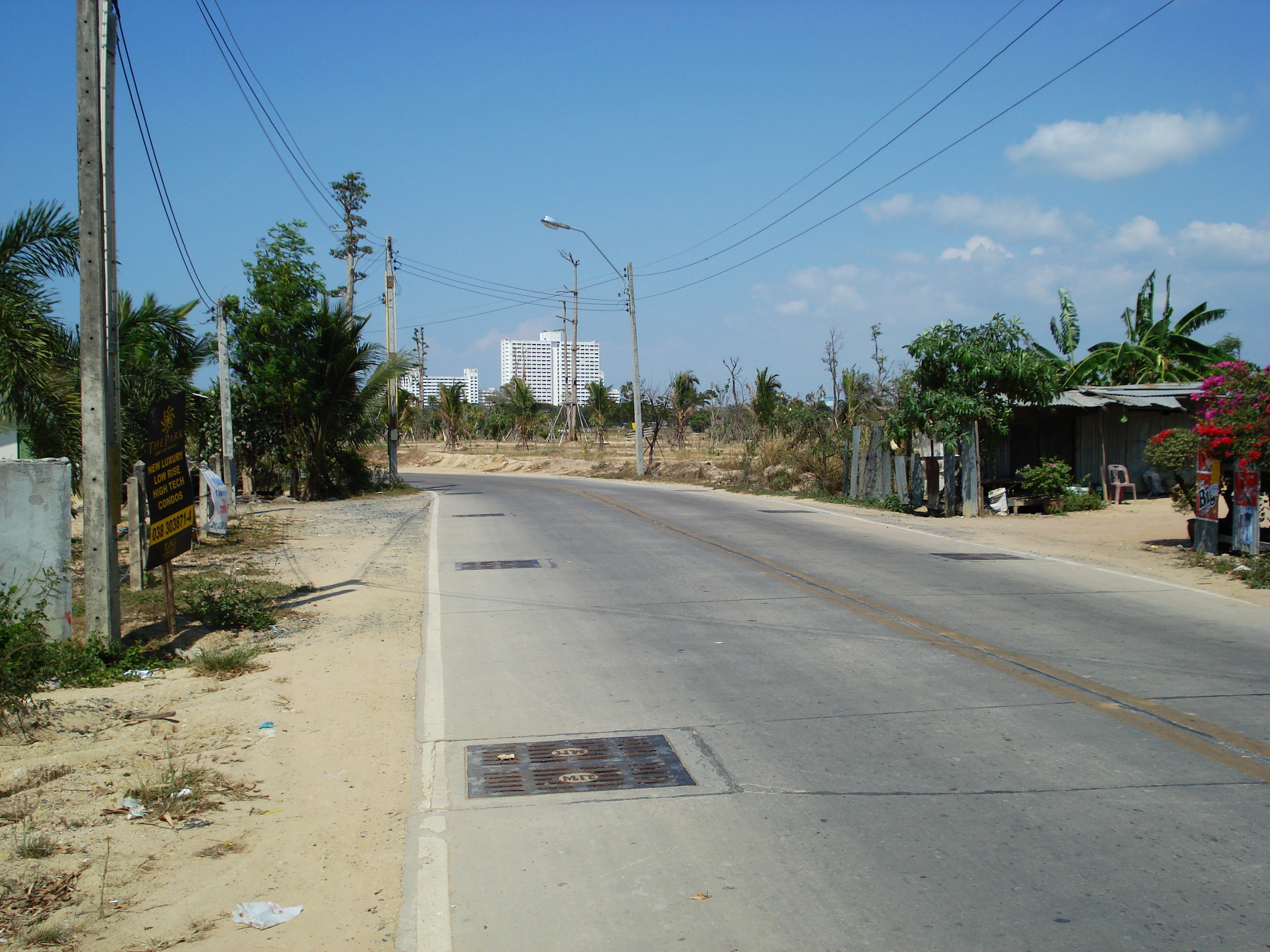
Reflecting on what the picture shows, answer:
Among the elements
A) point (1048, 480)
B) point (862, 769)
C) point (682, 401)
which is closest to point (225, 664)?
point (862, 769)

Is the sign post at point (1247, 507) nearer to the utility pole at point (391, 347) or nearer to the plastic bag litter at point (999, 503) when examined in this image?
the plastic bag litter at point (999, 503)

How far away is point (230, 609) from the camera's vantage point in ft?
31.2

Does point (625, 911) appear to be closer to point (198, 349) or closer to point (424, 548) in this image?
point (424, 548)

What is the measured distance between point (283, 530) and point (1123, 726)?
54.0ft

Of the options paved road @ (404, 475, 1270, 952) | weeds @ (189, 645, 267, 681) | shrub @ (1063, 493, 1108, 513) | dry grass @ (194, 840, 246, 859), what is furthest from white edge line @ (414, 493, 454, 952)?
shrub @ (1063, 493, 1108, 513)

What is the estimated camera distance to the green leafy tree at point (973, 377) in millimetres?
19406

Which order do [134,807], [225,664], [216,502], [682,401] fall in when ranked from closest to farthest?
1. [134,807]
2. [225,664]
3. [216,502]
4. [682,401]

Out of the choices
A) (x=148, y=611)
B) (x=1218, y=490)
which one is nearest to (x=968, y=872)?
(x=148, y=611)

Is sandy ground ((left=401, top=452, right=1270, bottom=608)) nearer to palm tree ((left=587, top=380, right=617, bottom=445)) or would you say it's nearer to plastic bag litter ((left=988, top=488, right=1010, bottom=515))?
plastic bag litter ((left=988, top=488, right=1010, bottom=515))

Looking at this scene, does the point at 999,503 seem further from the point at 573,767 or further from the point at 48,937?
the point at 48,937

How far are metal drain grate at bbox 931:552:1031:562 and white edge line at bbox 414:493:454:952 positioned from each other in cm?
804

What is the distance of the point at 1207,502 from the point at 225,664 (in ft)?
40.8

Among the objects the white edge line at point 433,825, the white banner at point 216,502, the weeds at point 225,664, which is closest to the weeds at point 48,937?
the white edge line at point 433,825

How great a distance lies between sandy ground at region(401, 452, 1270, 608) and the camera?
468 inches
